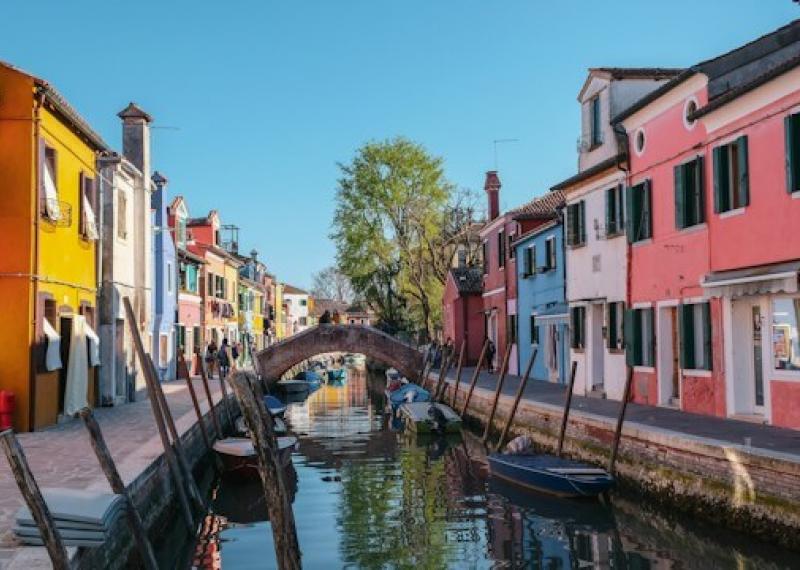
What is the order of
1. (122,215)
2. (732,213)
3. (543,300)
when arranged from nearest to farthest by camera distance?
1. (732,213)
2. (122,215)
3. (543,300)

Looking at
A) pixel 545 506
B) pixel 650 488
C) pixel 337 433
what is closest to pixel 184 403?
pixel 337 433

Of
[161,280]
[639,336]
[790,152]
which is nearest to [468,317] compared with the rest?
[161,280]

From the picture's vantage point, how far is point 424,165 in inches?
1980

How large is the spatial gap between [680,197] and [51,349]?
12772 mm

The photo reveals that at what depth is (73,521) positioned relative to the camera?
7582mm

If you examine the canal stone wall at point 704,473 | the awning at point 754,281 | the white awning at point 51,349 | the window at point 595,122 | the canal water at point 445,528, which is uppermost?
the window at point 595,122

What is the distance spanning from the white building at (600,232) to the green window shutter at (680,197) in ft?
9.26

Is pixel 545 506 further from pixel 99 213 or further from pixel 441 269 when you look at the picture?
pixel 441 269

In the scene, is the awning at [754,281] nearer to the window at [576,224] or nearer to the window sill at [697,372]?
the window sill at [697,372]

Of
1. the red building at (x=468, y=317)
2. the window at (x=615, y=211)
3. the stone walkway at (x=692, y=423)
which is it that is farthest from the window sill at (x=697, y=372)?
the red building at (x=468, y=317)

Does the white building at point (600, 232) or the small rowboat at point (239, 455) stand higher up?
the white building at point (600, 232)

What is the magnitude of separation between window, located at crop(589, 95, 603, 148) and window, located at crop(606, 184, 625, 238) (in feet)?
4.98

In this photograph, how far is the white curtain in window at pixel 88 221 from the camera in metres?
19.7

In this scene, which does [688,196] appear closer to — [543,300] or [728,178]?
[728,178]
